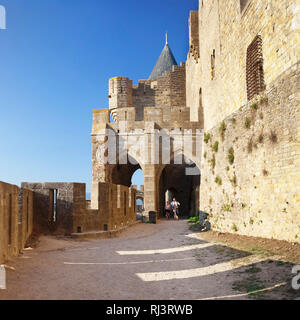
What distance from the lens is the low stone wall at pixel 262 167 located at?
20.0ft

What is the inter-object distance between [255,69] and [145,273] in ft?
18.9

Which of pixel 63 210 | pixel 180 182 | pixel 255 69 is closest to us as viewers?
pixel 255 69

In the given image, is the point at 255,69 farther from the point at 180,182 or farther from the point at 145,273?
the point at 180,182

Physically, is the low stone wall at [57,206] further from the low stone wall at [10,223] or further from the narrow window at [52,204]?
the low stone wall at [10,223]

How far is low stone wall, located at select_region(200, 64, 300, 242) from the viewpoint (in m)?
6.10

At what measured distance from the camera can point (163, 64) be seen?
28.6 m

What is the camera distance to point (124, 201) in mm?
13234

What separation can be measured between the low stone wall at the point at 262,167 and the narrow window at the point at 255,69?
0.51 meters

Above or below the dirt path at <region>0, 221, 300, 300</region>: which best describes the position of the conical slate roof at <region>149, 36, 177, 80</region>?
above

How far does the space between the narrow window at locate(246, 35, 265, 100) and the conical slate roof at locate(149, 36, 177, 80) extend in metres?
19.4

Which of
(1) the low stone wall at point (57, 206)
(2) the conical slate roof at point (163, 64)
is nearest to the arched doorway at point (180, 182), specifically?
(2) the conical slate roof at point (163, 64)

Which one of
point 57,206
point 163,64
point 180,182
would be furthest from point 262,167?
point 163,64

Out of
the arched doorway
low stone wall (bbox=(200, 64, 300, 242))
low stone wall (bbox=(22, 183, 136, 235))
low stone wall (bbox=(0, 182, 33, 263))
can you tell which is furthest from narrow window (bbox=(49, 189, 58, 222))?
the arched doorway

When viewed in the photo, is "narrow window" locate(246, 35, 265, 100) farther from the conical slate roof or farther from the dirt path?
the conical slate roof
